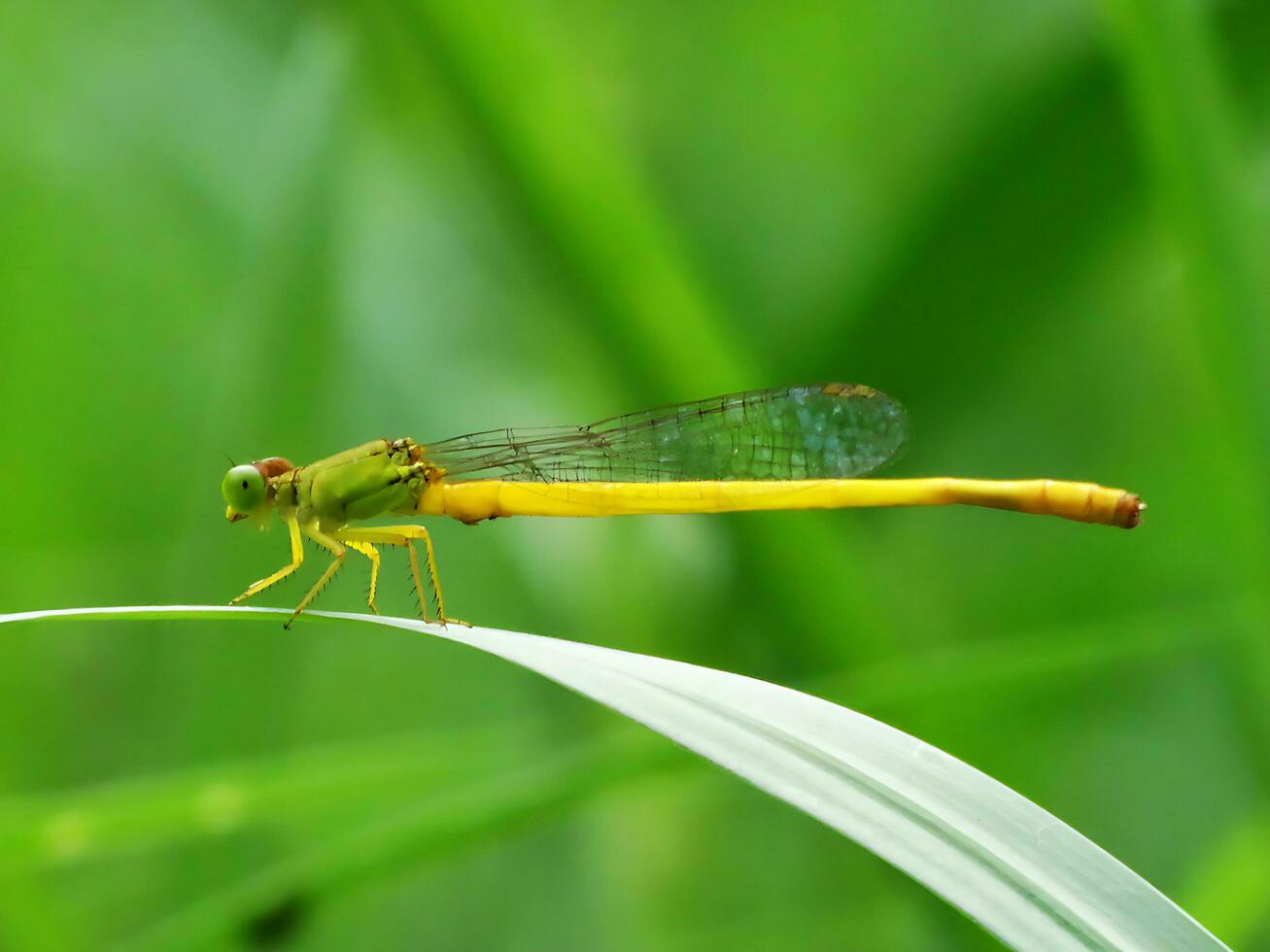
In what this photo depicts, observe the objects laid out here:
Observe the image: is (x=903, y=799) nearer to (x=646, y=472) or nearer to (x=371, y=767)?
(x=371, y=767)

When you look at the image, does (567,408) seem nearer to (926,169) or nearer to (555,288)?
(555,288)

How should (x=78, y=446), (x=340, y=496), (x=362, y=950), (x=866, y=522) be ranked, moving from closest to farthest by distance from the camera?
(x=340, y=496) → (x=362, y=950) → (x=78, y=446) → (x=866, y=522)

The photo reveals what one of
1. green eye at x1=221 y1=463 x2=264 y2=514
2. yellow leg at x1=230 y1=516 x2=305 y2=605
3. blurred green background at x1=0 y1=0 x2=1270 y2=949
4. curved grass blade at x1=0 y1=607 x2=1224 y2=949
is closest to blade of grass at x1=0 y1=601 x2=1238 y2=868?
blurred green background at x1=0 y1=0 x2=1270 y2=949

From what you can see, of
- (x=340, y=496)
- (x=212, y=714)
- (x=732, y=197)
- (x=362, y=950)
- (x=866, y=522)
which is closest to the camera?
(x=212, y=714)

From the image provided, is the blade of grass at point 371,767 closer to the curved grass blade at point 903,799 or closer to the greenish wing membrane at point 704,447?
the greenish wing membrane at point 704,447

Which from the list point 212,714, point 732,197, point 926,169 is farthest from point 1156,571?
point 212,714

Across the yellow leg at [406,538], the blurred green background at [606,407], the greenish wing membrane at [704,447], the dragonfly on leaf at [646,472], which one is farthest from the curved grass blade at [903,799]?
the greenish wing membrane at [704,447]
